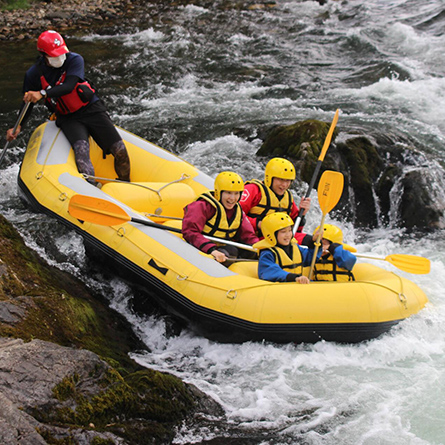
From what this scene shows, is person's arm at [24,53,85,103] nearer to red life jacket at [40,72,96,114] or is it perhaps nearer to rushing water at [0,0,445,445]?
red life jacket at [40,72,96,114]

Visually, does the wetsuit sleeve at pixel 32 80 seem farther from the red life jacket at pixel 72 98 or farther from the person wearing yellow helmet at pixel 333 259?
the person wearing yellow helmet at pixel 333 259

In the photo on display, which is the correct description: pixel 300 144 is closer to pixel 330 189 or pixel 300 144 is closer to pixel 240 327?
pixel 330 189

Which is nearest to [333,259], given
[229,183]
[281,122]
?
[229,183]

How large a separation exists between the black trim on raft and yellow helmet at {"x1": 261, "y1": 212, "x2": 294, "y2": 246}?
2.30 ft

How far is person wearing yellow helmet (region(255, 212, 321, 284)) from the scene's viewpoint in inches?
183

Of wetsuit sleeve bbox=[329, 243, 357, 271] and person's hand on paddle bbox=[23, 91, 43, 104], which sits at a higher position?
person's hand on paddle bbox=[23, 91, 43, 104]

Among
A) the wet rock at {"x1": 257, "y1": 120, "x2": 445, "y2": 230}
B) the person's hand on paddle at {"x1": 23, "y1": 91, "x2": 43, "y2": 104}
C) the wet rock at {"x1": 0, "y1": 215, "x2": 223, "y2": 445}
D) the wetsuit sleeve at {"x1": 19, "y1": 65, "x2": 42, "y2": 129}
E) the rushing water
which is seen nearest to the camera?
the wet rock at {"x1": 0, "y1": 215, "x2": 223, "y2": 445}

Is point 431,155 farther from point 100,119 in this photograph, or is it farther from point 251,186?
point 100,119

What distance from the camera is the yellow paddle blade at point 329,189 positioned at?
5145 millimetres

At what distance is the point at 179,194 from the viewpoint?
A: 19.7 feet

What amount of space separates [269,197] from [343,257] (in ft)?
3.40

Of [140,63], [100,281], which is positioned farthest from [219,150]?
[140,63]

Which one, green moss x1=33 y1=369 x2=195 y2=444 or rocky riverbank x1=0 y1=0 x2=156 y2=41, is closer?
green moss x1=33 y1=369 x2=195 y2=444

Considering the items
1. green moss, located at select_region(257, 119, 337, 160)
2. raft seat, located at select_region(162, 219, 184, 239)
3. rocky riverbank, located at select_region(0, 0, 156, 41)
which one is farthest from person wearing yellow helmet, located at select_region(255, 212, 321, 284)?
rocky riverbank, located at select_region(0, 0, 156, 41)
